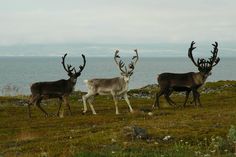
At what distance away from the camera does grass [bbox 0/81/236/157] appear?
15.1m

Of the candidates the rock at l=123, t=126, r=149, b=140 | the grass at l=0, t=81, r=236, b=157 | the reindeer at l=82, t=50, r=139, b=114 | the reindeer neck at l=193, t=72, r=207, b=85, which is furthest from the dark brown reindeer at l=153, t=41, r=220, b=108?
the rock at l=123, t=126, r=149, b=140

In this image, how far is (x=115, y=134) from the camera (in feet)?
63.1

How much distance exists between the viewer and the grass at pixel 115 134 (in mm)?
15055

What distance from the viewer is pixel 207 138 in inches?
736

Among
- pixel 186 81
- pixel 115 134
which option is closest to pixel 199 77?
pixel 186 81

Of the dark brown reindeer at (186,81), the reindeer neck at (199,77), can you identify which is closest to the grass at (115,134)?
the dark brown reindeer at (186,81)

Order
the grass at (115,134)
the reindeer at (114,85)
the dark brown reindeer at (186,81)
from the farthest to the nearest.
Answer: the dark brown reindeer at (186,81), the reindeer at (114,85), the grass at (115,134)

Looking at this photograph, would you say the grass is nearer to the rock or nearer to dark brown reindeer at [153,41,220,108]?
the rock

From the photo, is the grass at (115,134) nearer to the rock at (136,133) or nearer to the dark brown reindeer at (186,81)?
the rock at (136,133)

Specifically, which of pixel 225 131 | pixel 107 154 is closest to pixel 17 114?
pixel 225 131

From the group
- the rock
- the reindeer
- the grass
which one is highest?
the reindeer

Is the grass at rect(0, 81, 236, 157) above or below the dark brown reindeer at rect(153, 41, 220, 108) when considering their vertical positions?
below

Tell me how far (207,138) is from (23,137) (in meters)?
7.44

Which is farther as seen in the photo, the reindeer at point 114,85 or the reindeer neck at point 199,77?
the reindeer neck at point 199,77
